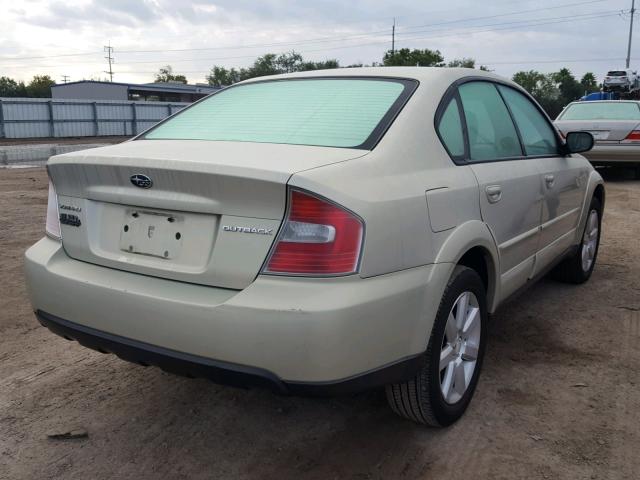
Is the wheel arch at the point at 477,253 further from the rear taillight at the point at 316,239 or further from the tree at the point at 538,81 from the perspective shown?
the tree at the point at 538,81

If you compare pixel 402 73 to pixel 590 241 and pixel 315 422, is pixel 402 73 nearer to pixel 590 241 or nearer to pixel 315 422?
pixel 315 422

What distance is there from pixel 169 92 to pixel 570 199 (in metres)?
60.4

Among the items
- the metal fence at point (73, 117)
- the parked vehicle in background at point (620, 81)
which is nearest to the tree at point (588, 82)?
the parked vehicle in background at point (620, 81)

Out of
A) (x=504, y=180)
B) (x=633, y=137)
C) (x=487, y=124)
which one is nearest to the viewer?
(x=504, y=180)

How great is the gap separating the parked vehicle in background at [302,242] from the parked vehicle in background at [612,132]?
904 centimetres

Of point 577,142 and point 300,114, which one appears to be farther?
point 577,142

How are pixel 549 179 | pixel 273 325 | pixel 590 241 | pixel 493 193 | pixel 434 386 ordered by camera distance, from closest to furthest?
pixel 273 325
pixel 434 386
pixel 493 193
pixel 549 179
pixel 590 241

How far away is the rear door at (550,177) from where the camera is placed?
3.80m

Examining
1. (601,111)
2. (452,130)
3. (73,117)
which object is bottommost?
(452,130)

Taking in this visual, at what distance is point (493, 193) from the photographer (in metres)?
3.05

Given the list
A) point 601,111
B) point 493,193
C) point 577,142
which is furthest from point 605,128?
point 493,193

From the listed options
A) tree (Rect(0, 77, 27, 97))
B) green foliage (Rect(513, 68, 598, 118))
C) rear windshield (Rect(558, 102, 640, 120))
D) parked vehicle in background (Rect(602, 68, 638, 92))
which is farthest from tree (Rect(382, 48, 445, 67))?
rear windshield (Rect(558, 102, 640, 120))

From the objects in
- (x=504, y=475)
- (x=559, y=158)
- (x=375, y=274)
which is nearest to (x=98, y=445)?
(x=375, y=274)

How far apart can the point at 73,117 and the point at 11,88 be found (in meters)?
65.6
